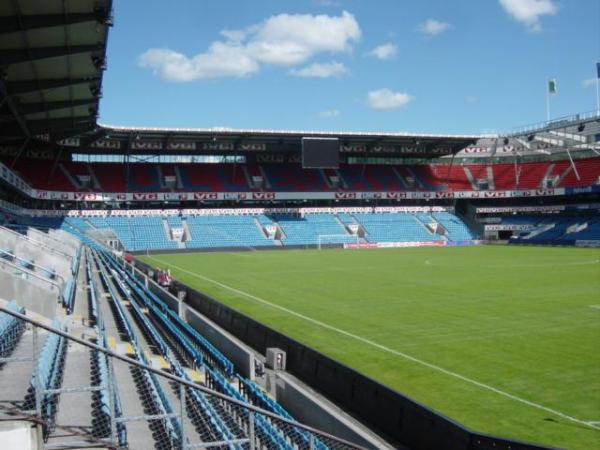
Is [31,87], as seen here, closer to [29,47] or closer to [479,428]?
[29,47]

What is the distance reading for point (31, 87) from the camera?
30.1m

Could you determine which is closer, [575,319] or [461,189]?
[575,319]

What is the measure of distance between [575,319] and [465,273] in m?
15.1

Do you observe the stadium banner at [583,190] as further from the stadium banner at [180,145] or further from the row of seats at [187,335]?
the row of seats at [187,335]

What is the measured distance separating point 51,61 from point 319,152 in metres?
39.0

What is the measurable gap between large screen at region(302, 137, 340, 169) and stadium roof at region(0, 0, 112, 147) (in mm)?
26406

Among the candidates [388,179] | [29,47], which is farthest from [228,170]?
[29,47]

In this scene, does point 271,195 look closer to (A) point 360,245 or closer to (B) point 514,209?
(A) point 360,245

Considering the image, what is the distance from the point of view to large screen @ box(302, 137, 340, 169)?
63.7 metres

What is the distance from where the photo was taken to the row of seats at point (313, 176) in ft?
216

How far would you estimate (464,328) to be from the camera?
63.5 ft

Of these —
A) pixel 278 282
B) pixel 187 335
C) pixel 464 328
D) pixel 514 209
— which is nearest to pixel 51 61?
pixel 278 282

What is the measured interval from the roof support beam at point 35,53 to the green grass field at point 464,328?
1216cm

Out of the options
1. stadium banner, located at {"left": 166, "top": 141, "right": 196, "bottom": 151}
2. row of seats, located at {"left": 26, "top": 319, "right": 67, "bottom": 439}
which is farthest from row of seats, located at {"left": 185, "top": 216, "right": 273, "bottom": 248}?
row of seats, located at {"left": 26, "top": 319, "right": 67, "bottom": 439}
